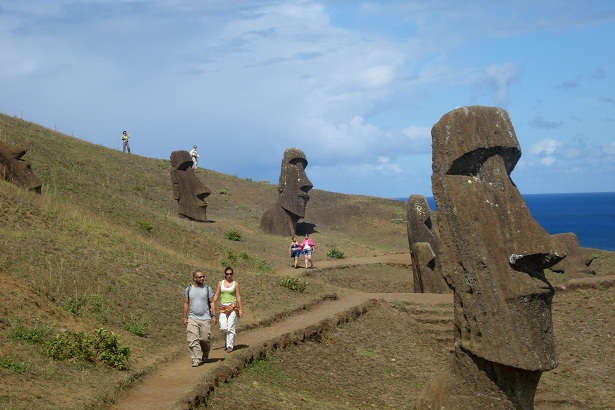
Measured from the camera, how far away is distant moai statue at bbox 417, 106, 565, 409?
11234 mm

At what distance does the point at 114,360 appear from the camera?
14906 mm

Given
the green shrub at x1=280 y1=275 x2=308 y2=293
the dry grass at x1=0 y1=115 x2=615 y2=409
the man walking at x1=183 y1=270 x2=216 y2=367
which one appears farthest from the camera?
the green shrub at x1=280 y1=275 x2=308 y2=293

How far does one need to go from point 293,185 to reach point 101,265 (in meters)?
24.0

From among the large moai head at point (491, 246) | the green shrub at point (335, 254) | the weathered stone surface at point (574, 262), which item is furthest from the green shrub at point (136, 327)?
the green shrub at point (335, 254)

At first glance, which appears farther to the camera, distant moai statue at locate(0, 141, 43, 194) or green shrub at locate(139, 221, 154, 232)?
green shrub at locate(139, 221, 154, 232)

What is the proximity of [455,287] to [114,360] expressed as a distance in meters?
6.31

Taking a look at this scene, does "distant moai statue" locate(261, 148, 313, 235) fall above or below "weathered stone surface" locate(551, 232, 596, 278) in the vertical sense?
above

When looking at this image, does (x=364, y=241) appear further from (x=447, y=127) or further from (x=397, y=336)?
(x=447, y=127)

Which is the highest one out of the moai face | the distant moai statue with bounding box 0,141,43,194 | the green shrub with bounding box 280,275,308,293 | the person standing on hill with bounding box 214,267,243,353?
the moai face

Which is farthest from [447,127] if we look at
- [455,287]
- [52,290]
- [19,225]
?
[19,225]

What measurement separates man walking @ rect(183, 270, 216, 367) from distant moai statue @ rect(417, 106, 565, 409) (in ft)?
17.2

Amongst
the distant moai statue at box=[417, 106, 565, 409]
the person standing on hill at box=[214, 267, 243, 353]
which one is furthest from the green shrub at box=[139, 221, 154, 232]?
the distant moai statue at box=[417, 106, 565, 409]

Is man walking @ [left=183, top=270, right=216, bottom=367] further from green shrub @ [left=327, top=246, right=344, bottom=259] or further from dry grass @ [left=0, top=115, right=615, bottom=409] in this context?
green shrub @ [left=327, top=246, right=344, bottom=259]

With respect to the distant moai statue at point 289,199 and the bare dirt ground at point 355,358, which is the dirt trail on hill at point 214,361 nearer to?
the bare dirt ground at point 355,358
